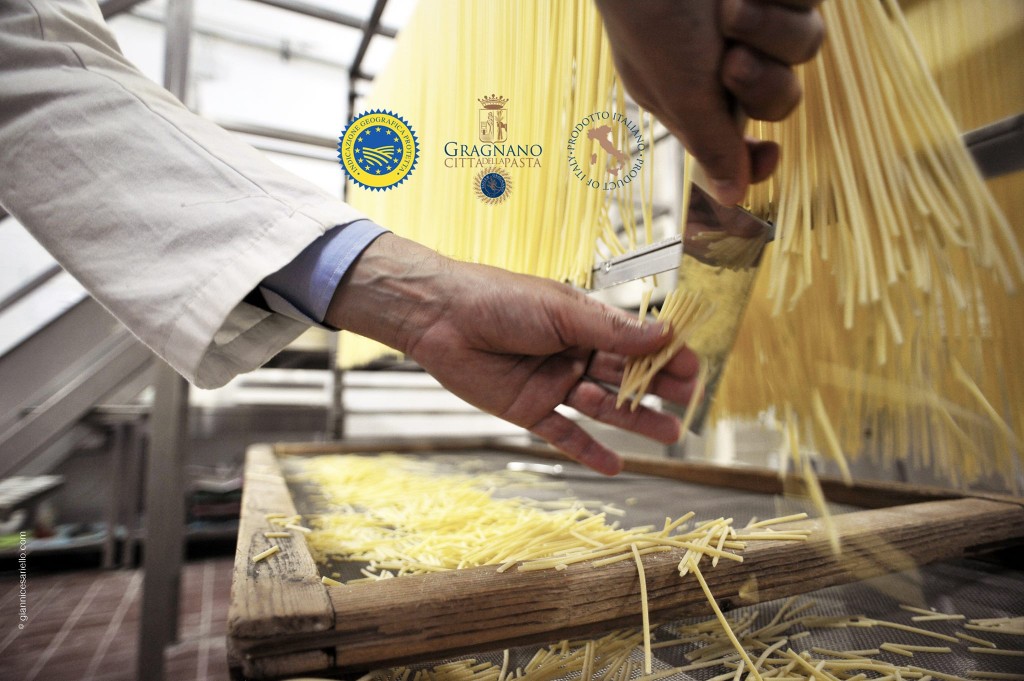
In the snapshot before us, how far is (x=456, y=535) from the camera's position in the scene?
66cm

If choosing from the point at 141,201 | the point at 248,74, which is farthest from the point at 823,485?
the point at 248,74

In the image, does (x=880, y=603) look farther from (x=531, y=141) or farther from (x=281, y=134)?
(x=281, y=134)

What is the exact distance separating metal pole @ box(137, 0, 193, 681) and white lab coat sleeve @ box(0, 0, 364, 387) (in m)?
0.73

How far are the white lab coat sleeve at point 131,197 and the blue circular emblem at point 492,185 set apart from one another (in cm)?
21

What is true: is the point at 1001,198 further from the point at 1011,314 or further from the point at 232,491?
the point at 232,491

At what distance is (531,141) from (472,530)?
0.50 metres

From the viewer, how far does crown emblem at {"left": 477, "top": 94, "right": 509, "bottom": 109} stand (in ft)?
2.08

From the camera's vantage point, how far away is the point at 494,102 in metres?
0.64

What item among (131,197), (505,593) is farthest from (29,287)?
(505,593)

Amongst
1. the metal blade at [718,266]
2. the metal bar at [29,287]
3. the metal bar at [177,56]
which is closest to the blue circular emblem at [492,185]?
the metal blade at [718,266]

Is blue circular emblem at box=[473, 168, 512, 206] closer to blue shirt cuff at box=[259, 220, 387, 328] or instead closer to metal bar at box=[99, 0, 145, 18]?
blue shirt cuff at box=[259, 220, 387, 328]

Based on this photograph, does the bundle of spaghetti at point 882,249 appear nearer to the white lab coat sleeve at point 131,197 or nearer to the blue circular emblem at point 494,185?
the blue circular emblem at point 494,185

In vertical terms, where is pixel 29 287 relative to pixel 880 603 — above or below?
above

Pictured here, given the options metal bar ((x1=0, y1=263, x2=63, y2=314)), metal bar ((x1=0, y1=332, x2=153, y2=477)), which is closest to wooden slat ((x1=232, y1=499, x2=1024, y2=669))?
metal bar ((x1=0, y1=332, x2=153, y2=477))
